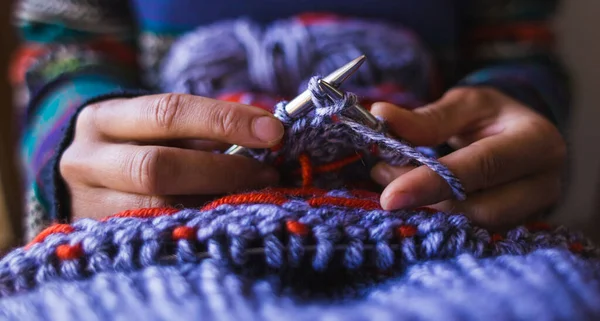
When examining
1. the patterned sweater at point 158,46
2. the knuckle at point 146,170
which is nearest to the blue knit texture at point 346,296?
the knuckle at point 146,170

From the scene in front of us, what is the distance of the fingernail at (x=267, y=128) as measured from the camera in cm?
40

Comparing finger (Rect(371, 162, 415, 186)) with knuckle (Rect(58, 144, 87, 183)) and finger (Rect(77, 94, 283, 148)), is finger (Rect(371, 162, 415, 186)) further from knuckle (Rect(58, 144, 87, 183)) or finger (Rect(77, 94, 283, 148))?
knuckle (Rect(58, 144, 87, 183))

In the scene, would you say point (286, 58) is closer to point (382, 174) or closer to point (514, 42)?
point (382, 174)

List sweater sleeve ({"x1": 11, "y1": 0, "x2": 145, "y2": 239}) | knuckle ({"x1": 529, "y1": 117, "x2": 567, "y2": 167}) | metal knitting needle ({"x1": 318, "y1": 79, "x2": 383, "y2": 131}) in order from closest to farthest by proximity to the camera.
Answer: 1. metal knitting needle ({"x1": 318, "y1": 79, "x2": 383, "y2": 131})
2. knuckle ({"x1": 529, "y1": 117, "x2": 567, "y2": 167})
3. sweater sleeve ({"x1": 11, "y1": 0, "x2": 145, "y2": 239})

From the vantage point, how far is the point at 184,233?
1.17 feet

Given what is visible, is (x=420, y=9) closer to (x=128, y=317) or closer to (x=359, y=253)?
(x=359, y=253)

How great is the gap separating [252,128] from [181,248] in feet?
0.37

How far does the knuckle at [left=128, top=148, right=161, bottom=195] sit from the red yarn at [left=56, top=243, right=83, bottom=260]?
84 millimetres

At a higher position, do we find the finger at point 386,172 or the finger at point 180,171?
the finger at point 180,171

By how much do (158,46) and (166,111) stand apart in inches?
11.5

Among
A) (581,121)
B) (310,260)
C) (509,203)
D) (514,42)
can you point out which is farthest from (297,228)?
(581,121)

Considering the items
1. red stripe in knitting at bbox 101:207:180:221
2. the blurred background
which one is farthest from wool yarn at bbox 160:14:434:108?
the blurred background

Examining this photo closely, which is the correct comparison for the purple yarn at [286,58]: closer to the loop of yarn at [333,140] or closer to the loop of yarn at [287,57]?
the loop of yarn at [287,57]

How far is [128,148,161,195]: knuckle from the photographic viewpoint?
42 cm
